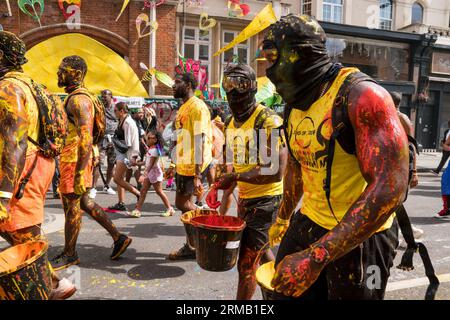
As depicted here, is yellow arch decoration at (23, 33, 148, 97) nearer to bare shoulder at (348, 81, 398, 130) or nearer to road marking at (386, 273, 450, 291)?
road marking at (386, 273, 450, 291)

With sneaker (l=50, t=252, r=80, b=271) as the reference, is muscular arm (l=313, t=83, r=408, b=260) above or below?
above

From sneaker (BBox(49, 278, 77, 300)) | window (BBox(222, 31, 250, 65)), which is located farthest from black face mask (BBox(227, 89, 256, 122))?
window (BBox(222, 31, 250, 65))

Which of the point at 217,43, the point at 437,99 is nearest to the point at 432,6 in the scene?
the point at 437,99

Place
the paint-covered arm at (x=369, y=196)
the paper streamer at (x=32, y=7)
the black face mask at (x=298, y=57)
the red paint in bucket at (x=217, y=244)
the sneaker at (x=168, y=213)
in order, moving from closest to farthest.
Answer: the paint-covered arm at (x=369, y=196) → the black face mask at (x=298, y=57) → the red paint in bucket at (x=217, y=244) → the sneaker at (x=168, y=213) → the paper streamer at (x=32, y=7)

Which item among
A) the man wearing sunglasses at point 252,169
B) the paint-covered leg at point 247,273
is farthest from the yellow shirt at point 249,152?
the paint-covered leg at point 247,273

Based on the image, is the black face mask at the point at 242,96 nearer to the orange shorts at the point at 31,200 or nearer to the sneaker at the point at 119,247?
the orange shorts at the point at 31,200

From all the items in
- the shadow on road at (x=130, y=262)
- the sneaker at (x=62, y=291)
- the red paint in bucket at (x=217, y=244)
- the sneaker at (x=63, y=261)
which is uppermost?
the red paint in bucket at (x=217, y=244)

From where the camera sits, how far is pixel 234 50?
18.0 metres

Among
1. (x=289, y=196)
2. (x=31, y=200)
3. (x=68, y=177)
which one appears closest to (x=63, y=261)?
(x=68, y=177)

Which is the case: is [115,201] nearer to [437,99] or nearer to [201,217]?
[201,217]

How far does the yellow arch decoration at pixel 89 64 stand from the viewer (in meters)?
13.6

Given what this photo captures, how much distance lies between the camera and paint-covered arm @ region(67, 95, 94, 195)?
13.0ft

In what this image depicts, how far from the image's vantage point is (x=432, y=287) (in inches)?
127

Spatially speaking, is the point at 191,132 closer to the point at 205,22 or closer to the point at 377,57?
the point at 205,22
